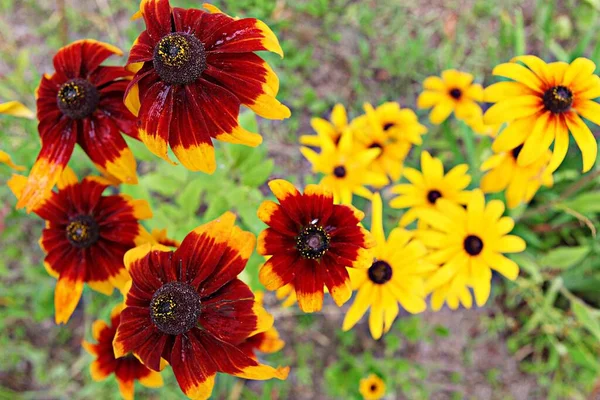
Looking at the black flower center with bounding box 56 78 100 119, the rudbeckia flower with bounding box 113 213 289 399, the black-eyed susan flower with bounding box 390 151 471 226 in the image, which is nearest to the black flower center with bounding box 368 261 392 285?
the black-eyed susan flower with bounding box 390 151 471 226

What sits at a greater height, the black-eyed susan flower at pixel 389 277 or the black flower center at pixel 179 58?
the black flower center at pixel 179 58

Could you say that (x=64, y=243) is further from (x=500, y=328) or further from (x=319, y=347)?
(x=500, y=328)

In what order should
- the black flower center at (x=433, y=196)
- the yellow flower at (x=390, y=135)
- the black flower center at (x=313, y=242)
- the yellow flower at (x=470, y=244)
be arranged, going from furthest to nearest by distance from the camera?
the yellow flower at (x=390, y=135), the black flower center at (x=433, y=196), the yellow flower at (x=470, y=244), the black flower center at (x=313, y=242)

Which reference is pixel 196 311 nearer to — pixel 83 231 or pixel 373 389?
pixel 83 231

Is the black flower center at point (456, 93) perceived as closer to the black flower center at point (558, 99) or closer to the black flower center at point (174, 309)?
the black flower center at point (558, 99)

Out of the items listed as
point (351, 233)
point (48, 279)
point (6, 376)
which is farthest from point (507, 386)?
point (6, 376)

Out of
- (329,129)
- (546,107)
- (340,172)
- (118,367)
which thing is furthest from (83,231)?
(546,107)

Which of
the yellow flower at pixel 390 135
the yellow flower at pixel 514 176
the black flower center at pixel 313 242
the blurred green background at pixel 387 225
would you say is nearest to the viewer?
the black flower center at pixel 313 242

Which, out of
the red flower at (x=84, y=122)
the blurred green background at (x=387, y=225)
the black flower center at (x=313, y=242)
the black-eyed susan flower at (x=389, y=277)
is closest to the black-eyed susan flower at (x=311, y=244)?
the black flower center at (x=313, y=242)
